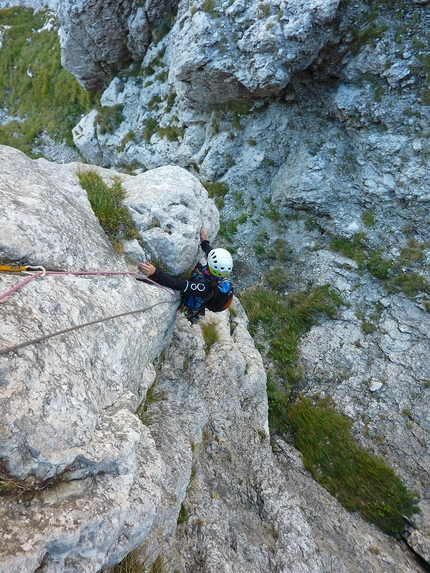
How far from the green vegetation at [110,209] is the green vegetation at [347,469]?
30.2 ft

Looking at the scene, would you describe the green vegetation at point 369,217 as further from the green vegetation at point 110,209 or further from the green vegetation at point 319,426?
the green vegetation at point 110,209

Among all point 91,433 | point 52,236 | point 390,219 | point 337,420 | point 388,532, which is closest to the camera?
point 91,433

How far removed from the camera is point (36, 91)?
2016 cm

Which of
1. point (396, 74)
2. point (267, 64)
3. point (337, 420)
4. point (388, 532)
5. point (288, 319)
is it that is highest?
point (267, 64)

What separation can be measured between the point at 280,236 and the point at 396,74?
746 centimetres

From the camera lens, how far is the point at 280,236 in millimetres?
14594

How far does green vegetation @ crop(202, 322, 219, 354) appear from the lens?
8.82 metres

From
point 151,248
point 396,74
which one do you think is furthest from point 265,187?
point 151,248

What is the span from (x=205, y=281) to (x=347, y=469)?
853 centimetres

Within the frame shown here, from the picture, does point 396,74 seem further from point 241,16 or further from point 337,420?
point 337,420

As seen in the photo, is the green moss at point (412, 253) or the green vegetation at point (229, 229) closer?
the green moss at point (412, 253)

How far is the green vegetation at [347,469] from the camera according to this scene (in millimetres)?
9570

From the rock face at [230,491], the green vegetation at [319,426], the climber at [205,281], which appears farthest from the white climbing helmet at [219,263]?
the green vegetation at [319,426]

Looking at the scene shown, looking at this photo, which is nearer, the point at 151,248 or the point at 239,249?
the point at 151,248
